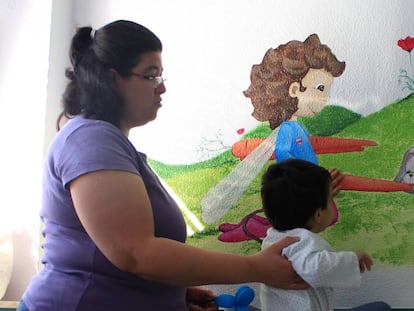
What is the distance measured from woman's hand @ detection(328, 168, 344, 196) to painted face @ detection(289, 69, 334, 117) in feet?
0.54

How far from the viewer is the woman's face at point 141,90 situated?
939 mm

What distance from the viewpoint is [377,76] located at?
1.31 meters

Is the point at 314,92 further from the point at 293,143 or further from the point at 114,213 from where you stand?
the point at 114,213

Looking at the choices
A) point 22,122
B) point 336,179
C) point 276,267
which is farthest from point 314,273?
point 22,122

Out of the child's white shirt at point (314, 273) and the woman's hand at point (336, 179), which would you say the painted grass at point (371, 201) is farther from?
the child's white shirt at point (314, 273)

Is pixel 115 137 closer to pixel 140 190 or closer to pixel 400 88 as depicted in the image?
pixel 140 190

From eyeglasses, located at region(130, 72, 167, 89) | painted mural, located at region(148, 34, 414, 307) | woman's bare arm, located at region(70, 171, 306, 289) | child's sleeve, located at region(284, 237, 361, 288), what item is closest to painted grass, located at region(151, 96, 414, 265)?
painted mural, located at region(148, 34, 414, 307)

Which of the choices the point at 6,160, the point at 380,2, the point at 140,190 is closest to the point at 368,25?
the point at 380,2

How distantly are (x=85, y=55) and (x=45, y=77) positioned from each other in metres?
0.54

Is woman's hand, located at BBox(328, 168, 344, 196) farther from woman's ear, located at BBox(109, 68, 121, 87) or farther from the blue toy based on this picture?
woman's ear, located at BBox(109, 68, 121, 87)

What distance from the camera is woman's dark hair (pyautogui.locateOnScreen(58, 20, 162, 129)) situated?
3.04ft

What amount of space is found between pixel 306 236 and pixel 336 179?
0.30 metres

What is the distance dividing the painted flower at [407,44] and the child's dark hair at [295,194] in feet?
1.45

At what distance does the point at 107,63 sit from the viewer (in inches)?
36.8
